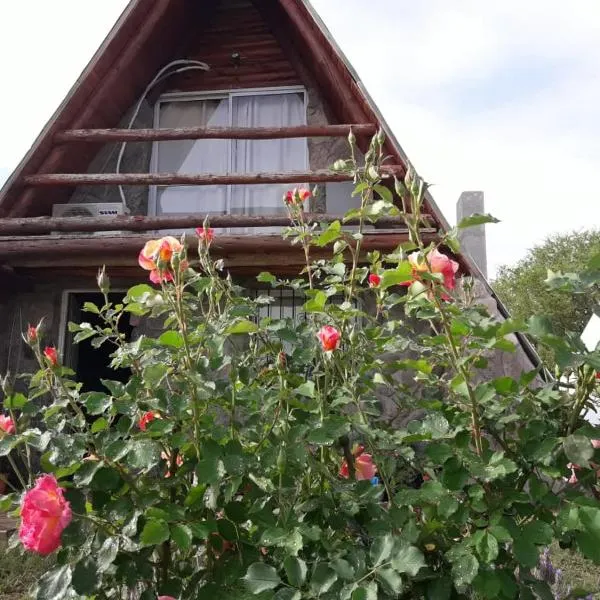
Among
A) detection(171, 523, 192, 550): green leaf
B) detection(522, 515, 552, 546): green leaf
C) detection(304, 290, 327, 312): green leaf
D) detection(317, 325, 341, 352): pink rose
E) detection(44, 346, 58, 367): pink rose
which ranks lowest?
detection(171, 523, 192, 550): green leaf

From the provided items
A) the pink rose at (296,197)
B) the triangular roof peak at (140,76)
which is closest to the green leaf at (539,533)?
the pink rose at (296,197)

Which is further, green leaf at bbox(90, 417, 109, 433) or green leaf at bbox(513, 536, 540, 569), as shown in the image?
green leaf at bbox(90, 417, 109, 433)

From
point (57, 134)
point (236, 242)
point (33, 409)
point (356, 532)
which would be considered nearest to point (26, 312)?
point (57, 134)

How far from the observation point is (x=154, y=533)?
1.27 metres

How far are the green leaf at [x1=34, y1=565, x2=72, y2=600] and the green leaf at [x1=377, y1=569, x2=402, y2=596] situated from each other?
624 mm

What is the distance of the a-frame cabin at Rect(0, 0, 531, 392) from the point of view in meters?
5.43

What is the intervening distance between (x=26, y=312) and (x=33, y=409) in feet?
17.0

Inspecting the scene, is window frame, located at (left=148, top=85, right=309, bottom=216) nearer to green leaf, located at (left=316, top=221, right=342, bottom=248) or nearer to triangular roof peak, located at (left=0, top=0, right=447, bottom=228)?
triangular roof peak, located at (left=0, top=0, right=447, bottom=228)

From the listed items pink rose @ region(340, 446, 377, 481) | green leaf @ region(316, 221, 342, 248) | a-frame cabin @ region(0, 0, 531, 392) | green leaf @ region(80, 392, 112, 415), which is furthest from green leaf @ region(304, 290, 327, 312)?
a-frame cabin @ region(0, 0, 531, 392)

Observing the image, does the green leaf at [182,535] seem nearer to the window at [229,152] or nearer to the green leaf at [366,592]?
the green leaf at [366,592]

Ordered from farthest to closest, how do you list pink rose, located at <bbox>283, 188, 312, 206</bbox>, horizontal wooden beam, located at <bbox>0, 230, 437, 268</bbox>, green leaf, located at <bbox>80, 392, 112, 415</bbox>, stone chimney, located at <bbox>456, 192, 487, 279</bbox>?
stone chimney, located at <bbox>456, 192, 487, 279</bbox> → horizontal wooden beam, located at <bbox>0, 230, 437, 268</bbox> → pink rose, located at <bbox>283, 188, 312, 206</bbox> → green leaf, located at <bbox>80, 392, 112, 415</bbox>

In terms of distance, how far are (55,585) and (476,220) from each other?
1.14 m

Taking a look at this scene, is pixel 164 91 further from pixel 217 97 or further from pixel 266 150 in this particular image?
pixel 266 150

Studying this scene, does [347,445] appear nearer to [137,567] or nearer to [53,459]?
[137,567]
